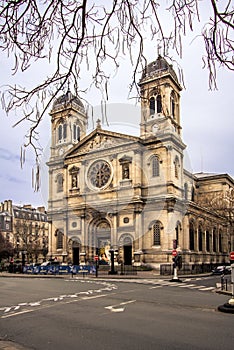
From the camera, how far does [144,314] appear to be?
1330 cm

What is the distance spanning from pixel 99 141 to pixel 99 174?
493 cm

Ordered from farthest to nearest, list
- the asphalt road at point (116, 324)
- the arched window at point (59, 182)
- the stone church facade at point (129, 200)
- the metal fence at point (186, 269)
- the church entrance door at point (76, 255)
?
1. the arched window at point (59, 182)
2. the church entrance door at point (76, 255)
3. the stone church facade at point (129, 200)
4. the metal fence at point (186, 269)
5. the asphalt road at point (116, 324)

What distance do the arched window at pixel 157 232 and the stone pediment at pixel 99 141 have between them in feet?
39.0

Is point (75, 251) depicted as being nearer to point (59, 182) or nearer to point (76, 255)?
point (76, 255)

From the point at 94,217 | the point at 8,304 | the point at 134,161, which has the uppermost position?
the point at 134,161

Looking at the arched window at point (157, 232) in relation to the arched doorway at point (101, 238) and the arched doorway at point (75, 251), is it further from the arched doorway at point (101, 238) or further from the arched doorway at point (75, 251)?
the arched doorway at point (75, 251)

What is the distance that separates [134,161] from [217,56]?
51.3 metres

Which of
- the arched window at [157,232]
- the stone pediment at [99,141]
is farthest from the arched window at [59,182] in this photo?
the arched window at [157,232]

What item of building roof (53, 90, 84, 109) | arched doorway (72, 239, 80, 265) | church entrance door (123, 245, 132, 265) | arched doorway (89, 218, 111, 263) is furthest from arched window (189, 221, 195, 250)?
building roof (53, 90, 84, 109)

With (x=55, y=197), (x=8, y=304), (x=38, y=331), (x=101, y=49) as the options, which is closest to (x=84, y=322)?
(x=38, y=331)

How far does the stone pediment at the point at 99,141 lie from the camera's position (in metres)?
57.0

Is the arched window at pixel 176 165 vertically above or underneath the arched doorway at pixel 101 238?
above

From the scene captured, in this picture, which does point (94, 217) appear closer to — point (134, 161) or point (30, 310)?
point (134, 161)

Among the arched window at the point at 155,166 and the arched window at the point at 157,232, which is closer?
the arched window at the point at 157,232
